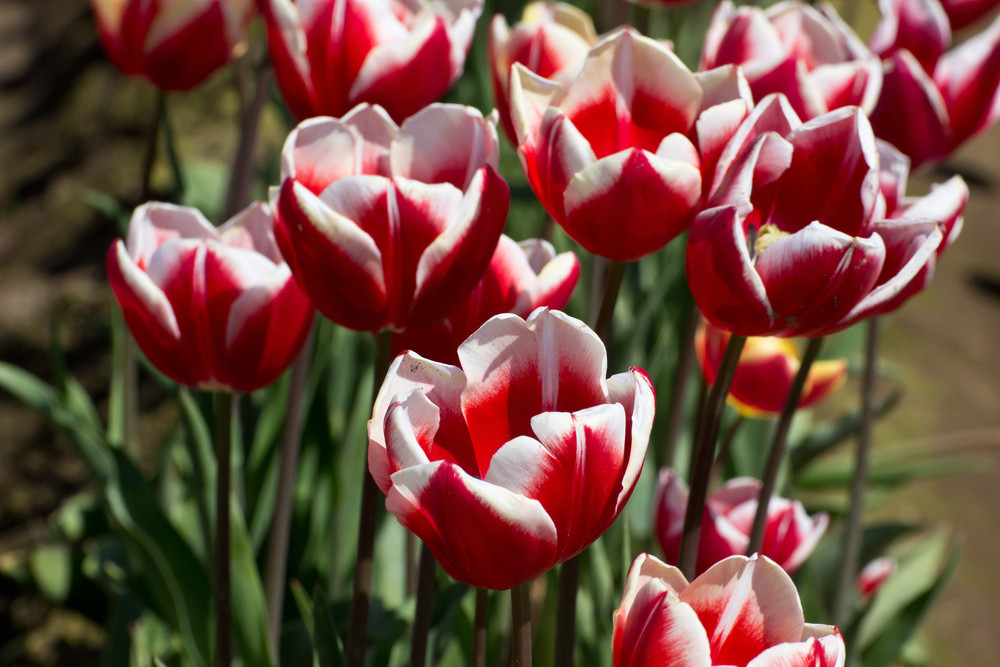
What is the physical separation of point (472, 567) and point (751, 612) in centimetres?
12

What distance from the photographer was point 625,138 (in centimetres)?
50

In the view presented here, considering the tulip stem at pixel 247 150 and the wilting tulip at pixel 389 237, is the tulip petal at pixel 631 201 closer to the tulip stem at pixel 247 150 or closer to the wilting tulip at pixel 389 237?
the wilting tulip at pixel 389 237

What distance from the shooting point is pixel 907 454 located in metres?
1.29

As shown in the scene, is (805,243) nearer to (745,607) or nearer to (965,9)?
→ (745,607)

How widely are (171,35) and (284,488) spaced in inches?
16.6

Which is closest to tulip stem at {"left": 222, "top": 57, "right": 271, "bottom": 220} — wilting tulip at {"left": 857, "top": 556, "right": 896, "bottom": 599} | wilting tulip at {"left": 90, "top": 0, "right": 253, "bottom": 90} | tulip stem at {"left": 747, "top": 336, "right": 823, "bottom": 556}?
wilting tulip at {"left": 90, "top": 0, "right": 253, "bottom": 90}

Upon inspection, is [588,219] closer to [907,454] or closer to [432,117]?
[432,117]

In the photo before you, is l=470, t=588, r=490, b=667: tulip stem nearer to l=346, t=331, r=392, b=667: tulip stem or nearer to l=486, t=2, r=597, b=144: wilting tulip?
l=346, t=331, r=392, b=667: tulip stem

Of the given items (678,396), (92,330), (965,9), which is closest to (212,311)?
(678,396)

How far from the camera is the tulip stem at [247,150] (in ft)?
2.95

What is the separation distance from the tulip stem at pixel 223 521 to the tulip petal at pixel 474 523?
0.21 m

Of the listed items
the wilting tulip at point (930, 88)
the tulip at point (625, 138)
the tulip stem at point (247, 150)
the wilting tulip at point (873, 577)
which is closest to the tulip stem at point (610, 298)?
the tulip at point (625, 138)

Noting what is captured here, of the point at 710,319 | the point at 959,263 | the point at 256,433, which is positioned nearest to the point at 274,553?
the point at 256,433

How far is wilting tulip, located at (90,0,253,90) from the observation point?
32.7 inches
